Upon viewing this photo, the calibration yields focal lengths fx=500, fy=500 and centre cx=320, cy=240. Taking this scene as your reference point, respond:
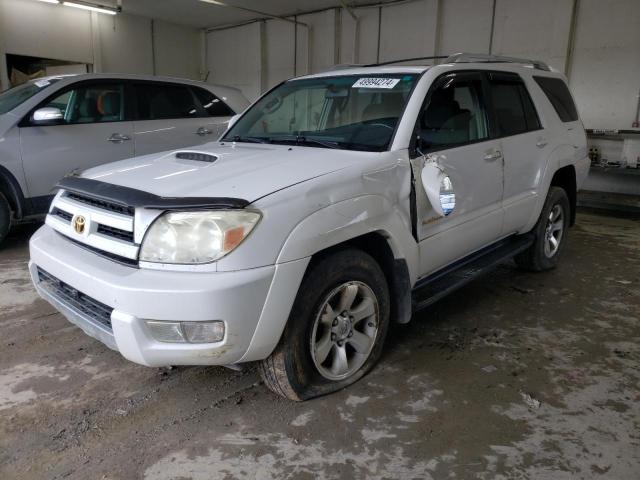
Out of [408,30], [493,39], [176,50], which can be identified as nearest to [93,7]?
[176,50]

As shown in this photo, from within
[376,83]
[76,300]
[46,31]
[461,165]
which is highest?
[46,31]

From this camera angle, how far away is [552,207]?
175 inches

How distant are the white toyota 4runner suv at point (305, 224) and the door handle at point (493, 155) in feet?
0.05

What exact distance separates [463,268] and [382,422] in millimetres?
1359

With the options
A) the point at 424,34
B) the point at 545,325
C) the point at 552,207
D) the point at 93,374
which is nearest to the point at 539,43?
the point at 424,34

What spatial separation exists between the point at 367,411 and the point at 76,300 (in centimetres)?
150

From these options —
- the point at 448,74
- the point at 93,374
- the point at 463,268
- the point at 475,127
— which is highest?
the point at 448,74

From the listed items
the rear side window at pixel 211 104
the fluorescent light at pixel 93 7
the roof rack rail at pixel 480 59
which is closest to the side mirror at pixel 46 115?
the rear side window at pixel 211 104

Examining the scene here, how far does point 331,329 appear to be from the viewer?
250cm

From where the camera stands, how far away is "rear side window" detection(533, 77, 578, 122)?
4324 mm

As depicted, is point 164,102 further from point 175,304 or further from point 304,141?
point 175,304

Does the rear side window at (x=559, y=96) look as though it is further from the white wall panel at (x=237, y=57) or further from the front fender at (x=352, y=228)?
the white wall panel at (x=237, y=57)

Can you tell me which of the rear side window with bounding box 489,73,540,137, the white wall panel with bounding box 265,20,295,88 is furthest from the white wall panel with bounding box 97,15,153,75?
the rear side window with bounding box 489,73,540,137

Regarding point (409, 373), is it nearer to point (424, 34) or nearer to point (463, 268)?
point (463, 268)
